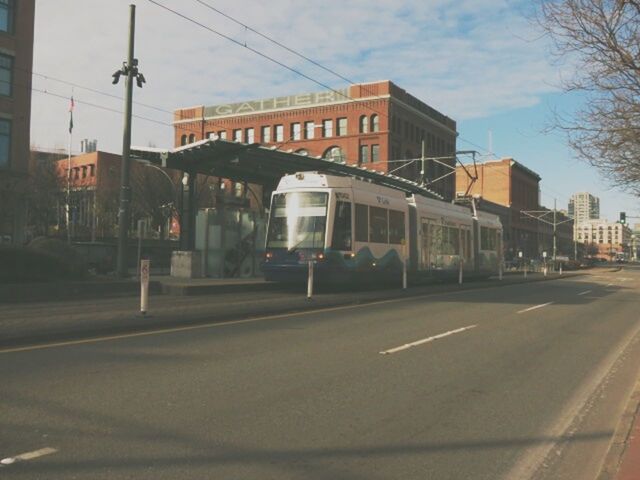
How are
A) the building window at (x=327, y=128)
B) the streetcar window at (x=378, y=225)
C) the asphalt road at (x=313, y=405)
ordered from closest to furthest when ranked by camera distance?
1. the asphalt road at (x=313, y=405)
2. the streetcar window at (x=378, y=225)
3. the building window at (x=327, y=128)

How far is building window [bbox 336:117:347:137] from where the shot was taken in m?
71.4

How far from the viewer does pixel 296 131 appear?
73750mm

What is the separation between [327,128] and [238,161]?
1987 inches

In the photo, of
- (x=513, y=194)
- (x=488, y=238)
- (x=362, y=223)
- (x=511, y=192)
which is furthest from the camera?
(x=513, y=194)

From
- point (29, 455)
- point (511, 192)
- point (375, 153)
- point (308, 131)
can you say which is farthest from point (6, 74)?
point (511, 192)

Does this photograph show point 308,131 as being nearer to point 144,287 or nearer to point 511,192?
point 511,192

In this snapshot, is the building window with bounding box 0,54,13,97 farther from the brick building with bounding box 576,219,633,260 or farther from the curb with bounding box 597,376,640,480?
the brick building with bounding box 576,219,633,260

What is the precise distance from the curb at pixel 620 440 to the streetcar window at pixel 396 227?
14451 millimetres

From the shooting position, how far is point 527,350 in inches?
409

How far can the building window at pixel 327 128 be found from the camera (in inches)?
2844

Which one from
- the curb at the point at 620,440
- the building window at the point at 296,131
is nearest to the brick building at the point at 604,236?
the building window at the point at 296,131

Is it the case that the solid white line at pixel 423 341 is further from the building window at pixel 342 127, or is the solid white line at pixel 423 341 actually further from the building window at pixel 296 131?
the building window at pixel 296 131

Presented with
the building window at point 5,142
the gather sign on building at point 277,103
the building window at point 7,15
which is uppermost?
the gather sign on building at point 277,103

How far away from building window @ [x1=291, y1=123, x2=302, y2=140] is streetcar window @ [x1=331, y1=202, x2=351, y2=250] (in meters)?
54.9
